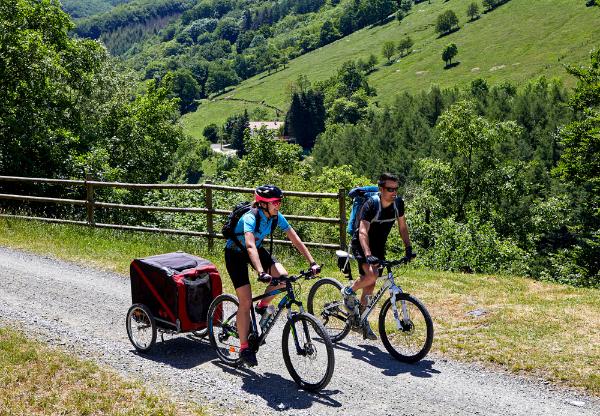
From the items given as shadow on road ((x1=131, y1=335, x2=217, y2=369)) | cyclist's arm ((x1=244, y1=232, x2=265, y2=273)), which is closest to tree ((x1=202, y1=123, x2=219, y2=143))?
shadow on road ((x1=131, y1=335, x2=217, y2=369))

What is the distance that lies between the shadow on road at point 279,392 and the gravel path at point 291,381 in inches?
0.4

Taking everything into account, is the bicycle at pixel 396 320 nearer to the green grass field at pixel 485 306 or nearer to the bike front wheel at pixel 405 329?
the bike front wheel at pixel 405 329

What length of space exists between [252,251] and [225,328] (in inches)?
57.8

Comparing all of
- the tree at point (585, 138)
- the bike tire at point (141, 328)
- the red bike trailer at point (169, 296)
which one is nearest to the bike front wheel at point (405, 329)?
the red bike trailer at point (169, 296)

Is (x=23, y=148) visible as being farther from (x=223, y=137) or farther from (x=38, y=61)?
(x=223, y=137)

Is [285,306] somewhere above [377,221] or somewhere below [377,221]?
below

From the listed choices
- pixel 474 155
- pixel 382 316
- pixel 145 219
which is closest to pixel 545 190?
pixel 474 155

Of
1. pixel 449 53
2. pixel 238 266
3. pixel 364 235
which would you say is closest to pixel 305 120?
pixel 449 53

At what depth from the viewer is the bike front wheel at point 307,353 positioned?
6.69 metres

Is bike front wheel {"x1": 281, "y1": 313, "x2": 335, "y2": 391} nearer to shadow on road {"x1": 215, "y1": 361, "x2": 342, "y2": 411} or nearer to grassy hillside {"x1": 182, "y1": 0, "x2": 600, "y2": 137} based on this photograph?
shadow on road {"x1": 215, "y1": 361, "x2": 342, "y2": 411}

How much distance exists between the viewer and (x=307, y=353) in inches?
272

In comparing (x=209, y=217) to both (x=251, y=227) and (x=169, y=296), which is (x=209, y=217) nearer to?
(x=169, y=296)

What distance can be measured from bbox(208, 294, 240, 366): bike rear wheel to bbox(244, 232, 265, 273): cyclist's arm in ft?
3.23

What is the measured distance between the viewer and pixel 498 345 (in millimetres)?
8227
